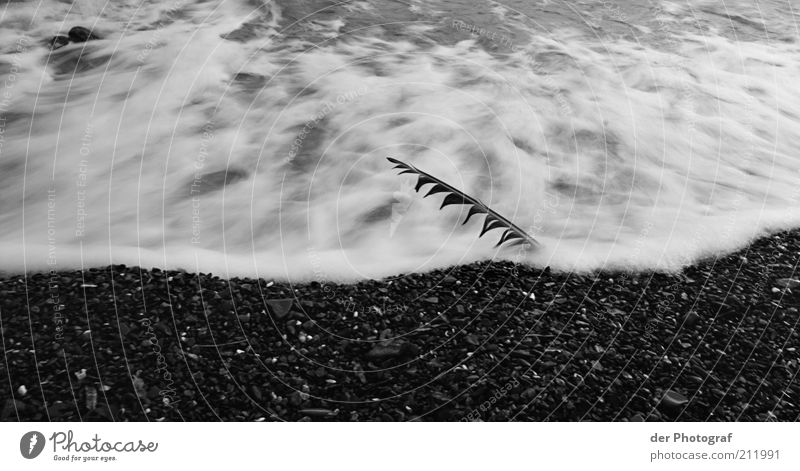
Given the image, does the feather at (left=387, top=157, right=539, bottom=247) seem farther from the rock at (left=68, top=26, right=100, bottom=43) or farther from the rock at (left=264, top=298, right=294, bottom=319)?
the rock at (left=68, top=26, right=100, bottom=43)

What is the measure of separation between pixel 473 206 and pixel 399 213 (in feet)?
1.89

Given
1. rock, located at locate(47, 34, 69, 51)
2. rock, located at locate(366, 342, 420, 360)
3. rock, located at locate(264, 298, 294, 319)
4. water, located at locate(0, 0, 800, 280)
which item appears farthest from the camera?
rock, located at locate(47, 34, 69, 51)

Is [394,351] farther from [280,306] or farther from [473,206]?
[473,206]

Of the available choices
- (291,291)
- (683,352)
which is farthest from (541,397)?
(291,291)

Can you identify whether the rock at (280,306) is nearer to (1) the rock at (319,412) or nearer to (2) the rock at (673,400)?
(1) the rock at (319,412)

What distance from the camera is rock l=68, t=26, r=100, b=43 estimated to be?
631 cm

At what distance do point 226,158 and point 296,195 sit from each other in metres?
0.73

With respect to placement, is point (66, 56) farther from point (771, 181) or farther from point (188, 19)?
point (771, 181)

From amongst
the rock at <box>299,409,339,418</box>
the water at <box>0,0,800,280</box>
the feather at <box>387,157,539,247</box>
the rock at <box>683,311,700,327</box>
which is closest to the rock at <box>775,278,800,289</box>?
the water at <box>0,0,800,280</box>

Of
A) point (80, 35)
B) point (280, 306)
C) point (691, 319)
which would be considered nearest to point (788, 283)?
point (691, 319)

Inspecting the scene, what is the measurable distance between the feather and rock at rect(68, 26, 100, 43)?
3.15m

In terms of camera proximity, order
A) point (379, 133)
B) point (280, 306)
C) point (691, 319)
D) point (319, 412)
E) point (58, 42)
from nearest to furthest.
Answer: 1. point (319, 412)
2. point (280, 306)
3. point (691, 319)
4. point (379, 133)
5. point (58, 42)

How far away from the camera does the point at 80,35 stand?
6336 millimetres

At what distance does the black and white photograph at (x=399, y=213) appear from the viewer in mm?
3799
